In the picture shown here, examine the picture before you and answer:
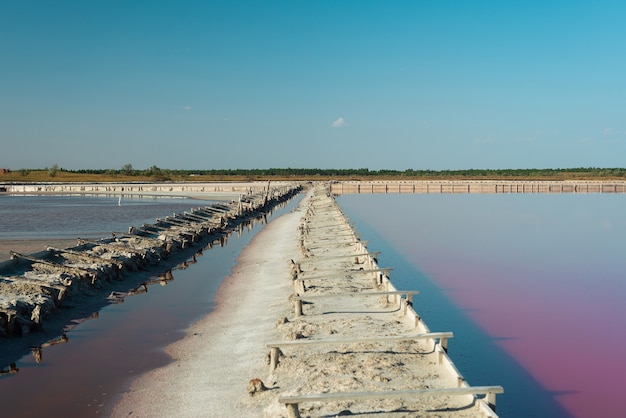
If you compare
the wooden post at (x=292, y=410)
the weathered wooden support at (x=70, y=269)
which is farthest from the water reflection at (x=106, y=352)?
the wooden post at (x=292, y=410)

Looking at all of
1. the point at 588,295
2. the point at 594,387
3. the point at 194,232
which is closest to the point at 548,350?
the point at 594,387

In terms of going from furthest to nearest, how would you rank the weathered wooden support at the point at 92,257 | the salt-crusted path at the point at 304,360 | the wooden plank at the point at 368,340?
Result: 1. the weathered wooden support at the point at 92,257
2. the wooden plank at the point at 368,340
3. the salt-crusted path at the point at 304,360

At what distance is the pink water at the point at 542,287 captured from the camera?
9500mm

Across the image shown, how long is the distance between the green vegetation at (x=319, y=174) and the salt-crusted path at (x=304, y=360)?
296 ft

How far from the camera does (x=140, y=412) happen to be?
7.66 metres

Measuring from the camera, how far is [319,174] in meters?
149

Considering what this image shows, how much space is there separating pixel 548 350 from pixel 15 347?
939 cm

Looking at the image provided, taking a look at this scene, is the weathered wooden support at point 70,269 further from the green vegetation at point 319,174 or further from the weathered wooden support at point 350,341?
the green vegetation at point 319,174

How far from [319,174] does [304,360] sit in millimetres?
140772

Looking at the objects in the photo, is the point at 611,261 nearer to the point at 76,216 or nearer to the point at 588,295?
the point at 588,295

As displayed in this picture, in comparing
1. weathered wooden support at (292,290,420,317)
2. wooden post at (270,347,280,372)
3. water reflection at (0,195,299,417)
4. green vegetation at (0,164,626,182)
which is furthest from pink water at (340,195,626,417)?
green vegetation at (0,164,626,182)

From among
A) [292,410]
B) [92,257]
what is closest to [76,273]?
[92,257]

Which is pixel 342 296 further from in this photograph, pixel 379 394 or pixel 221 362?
pixel 379 394

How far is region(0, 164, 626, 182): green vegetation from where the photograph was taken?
10600 cm
